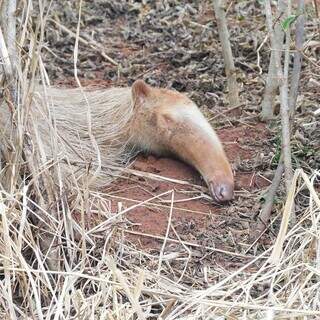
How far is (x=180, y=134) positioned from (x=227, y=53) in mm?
1073

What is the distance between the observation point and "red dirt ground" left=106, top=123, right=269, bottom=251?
4.72 meters

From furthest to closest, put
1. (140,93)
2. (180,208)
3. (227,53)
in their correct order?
(227,53), (140,93), (180,208)

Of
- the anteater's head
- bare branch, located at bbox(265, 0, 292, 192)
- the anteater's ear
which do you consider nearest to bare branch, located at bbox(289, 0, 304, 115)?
bare branch, located at bbox(265, 0, 292, 192)

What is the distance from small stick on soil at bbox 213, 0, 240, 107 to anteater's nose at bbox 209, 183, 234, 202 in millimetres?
1241

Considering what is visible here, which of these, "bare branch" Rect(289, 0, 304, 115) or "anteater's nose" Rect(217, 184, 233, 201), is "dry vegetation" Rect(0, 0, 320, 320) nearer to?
"anteater's nose" Rect(217, 184, 233, 201)

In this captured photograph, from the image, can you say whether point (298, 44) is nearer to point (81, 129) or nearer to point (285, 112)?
point (285, 112)

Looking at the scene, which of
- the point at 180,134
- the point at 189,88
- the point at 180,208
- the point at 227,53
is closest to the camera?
the point at 180,208

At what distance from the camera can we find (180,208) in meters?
4.94

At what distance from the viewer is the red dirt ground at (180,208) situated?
472 centimetres

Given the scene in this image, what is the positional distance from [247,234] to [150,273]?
0.59 meters

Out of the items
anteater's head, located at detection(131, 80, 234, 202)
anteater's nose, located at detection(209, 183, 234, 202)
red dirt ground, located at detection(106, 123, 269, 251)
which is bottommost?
red dirt ground, located at detection(106, 123, 269, 251)

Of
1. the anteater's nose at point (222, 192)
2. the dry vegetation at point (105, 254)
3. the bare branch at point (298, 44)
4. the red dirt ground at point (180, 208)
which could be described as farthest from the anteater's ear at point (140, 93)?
the bare branch at point (298, 44)

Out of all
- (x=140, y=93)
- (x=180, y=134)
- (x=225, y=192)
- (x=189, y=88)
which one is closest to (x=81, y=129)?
(x=140, y=93)

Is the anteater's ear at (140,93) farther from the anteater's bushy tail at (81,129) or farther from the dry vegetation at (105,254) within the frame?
the dry vegetation at (105,254)
